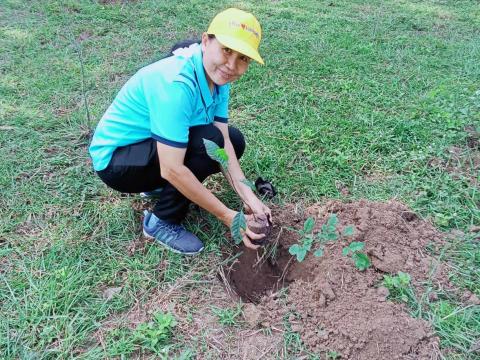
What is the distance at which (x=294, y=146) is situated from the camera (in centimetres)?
266

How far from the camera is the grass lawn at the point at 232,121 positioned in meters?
1.68

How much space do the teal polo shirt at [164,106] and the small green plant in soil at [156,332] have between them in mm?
680

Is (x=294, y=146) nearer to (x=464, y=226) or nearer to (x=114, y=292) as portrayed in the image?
(x=464, y=226)

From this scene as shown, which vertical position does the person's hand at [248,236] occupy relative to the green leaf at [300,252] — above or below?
below

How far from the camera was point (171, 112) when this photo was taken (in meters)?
1.60

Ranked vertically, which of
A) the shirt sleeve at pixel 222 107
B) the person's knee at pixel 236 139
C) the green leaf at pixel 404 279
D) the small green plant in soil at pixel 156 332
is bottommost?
the small green plant in soil at pixel 156 332

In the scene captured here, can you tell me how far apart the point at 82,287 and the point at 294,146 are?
1.52 meters

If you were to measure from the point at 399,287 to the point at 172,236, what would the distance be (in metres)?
1.01

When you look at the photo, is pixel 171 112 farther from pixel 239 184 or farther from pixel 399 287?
pixel 399 287

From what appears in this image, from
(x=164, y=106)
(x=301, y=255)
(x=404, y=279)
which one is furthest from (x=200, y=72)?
(x=404, y=279)

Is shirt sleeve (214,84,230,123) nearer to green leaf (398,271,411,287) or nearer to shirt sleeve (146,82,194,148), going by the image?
shirt sleeve (146,82,194,148)

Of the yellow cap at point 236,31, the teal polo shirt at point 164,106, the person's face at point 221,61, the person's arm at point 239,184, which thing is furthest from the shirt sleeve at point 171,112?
the person's arm at point 239,184

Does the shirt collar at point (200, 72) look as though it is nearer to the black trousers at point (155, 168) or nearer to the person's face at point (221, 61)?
the person's face at point (221, 61)

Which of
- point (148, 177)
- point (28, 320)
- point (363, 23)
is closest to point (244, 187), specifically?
point (148, 177)
